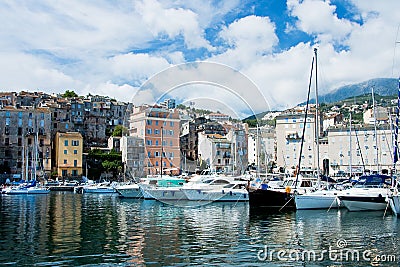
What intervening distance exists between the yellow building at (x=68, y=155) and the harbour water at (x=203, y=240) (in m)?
54.0

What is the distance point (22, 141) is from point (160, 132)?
180 ft

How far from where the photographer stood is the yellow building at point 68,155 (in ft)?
269

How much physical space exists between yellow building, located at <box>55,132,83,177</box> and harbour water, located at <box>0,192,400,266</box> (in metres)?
54.0

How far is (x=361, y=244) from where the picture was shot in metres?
18.4

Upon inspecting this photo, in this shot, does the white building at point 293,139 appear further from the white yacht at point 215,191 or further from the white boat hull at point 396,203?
the white boat hull at point 396,203

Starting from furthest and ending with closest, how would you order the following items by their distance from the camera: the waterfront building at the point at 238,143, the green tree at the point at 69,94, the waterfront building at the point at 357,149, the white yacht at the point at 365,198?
the green tree at the point at 69,94 < the waterfront building at the point at 357,149 < the waterfront building at the point at 238,143 < the white yacht at the point at 365,198

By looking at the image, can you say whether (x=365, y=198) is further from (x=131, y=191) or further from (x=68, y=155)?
(x=68, y=155)

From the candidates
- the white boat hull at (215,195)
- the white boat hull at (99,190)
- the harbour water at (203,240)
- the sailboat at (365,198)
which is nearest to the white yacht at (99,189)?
the white boat hull at (99,190)

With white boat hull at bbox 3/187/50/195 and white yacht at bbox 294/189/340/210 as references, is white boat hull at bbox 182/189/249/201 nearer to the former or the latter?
white yacht at bbox 294/189/340/210

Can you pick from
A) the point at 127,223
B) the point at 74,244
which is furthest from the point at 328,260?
the point at 127,223

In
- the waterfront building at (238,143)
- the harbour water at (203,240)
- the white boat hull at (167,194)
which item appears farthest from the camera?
the waterfront building at (238,143)

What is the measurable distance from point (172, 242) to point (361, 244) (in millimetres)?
8078

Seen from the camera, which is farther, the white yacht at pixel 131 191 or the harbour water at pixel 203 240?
the white yacht at pixel 131 191

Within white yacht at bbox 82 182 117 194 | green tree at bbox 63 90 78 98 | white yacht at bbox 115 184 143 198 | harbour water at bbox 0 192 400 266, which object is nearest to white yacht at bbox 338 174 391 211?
harbour water at bbox 0 192 400 266
